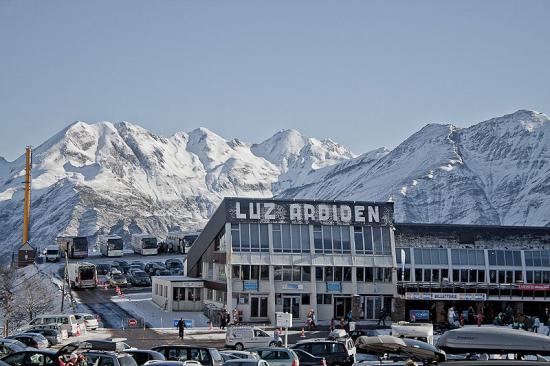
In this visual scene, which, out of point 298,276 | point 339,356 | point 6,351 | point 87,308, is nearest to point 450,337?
point 339,356

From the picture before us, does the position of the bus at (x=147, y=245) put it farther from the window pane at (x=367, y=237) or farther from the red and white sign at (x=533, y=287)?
the red and white sign at (x=533, y=287)

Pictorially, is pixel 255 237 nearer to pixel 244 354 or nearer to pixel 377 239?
pixel 377 239

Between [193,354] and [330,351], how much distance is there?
22.9 ft

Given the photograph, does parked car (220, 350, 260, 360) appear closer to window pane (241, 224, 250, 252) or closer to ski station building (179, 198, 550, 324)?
ski station building (179, 198, 550, 324)

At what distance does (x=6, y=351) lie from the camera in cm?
3775

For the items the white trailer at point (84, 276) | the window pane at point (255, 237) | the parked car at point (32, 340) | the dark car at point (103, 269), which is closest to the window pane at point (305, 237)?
the window pane at point (255, 237)

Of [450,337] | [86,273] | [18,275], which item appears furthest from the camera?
[18,275]

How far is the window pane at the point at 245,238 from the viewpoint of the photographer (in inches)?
2857

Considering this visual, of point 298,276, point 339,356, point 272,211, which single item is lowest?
point 339,356

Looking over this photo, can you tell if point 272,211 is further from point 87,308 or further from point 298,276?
point 87,308

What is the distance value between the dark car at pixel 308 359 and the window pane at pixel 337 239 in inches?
1327

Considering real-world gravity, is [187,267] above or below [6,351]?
above

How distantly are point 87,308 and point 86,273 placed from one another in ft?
53.0

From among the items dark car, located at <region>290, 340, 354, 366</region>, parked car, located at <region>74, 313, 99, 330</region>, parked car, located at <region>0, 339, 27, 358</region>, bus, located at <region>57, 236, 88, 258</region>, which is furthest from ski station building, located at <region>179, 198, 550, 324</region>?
bus, located at <region>57, 236, 88, 258</region>
